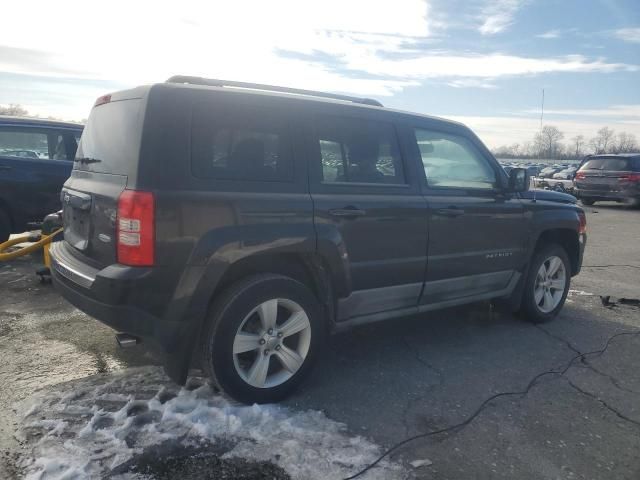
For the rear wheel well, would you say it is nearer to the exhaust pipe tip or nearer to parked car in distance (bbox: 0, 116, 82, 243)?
the exhaust pipe tip

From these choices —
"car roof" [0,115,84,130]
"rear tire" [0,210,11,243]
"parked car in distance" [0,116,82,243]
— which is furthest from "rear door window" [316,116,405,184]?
"rear tire" [0,210,11,243]

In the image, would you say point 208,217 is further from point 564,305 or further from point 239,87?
point 564,305

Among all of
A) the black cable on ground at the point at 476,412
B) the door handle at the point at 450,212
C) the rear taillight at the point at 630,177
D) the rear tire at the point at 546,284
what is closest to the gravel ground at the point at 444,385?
the black cable on ground at the point at 476,412

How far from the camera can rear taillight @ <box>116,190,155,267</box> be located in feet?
9.59

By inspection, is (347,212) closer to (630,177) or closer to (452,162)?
(452,162)

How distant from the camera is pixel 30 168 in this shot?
7.18 metres

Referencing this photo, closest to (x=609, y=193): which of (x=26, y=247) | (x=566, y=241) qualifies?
(x=566, y=241)

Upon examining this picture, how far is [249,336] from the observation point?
3369mm

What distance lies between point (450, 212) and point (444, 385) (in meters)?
1.34

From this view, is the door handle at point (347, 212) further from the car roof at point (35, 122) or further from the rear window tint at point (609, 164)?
the rear window tint at point (609, 164)

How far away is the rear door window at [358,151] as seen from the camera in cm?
375

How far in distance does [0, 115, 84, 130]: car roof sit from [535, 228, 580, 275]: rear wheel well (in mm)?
6075

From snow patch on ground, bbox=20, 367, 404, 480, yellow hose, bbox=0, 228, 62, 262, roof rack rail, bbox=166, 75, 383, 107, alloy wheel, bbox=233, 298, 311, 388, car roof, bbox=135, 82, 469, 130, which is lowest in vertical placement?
snow patch on ground, bbox=20, 367, 404, 480

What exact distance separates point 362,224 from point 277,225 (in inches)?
27.9
